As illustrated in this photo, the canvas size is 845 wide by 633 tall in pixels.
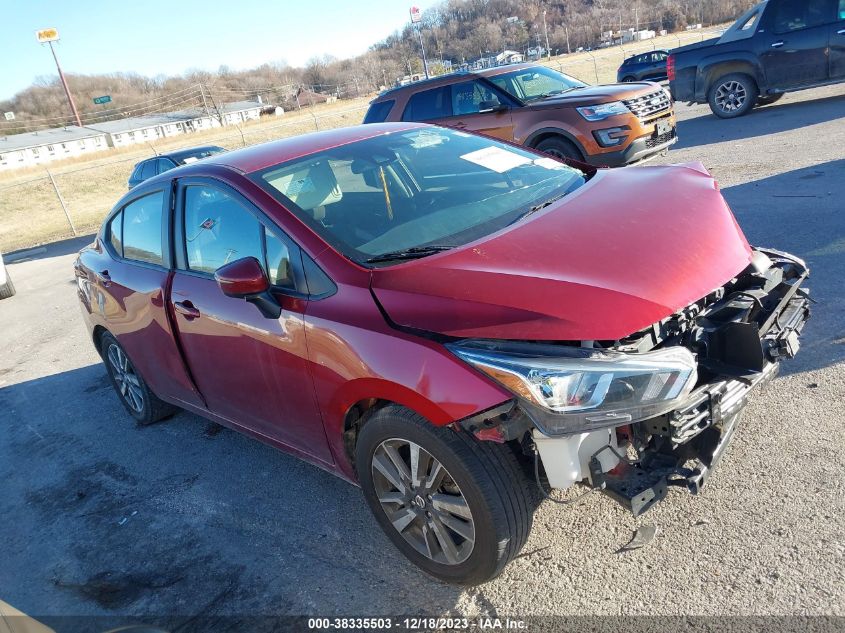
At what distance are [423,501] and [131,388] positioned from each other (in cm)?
324

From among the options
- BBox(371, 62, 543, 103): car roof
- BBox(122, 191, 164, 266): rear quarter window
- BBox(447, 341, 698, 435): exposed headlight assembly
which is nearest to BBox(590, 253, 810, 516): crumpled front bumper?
BBox(447, 341, 698, 435): exposed headlight assembly

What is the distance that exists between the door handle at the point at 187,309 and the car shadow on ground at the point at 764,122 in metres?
9.93

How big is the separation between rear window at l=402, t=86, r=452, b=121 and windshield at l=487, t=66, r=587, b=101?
0.78 metres

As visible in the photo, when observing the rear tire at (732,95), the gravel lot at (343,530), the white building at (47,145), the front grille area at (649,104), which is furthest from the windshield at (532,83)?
the white building at (47,145)

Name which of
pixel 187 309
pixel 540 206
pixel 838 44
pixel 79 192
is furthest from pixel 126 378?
pixel 79 192

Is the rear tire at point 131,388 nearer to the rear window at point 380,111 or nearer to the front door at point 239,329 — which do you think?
the front door at point 239,329

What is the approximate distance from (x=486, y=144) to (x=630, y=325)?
2.21 metres

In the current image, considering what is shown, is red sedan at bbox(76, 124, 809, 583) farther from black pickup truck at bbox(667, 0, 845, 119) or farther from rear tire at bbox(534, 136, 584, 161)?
black pickup truck at bbox(667, 0, 845, 119)

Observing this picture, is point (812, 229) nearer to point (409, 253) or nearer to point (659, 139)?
point (659, 139)

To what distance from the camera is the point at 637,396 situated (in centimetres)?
230

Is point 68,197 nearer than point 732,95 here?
No

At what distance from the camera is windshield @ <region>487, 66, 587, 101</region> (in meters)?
10.2

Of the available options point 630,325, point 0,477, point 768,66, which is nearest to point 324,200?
point 630,325

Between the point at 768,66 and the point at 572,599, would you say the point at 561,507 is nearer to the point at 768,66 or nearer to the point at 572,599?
the point at 572,599
